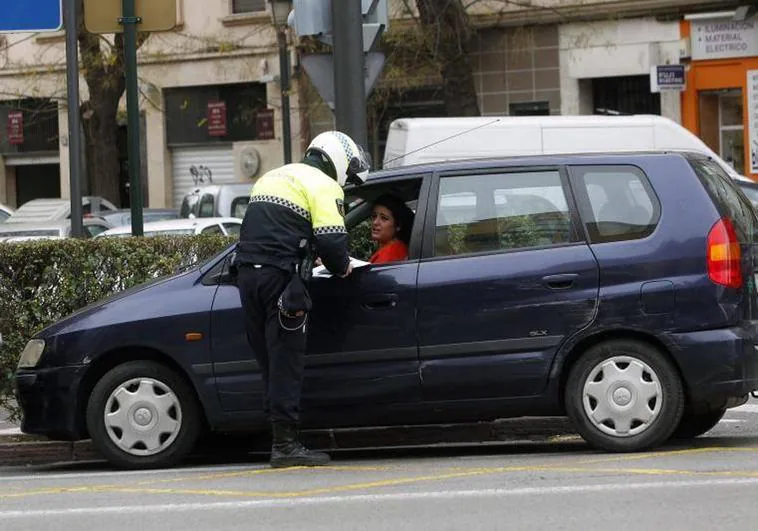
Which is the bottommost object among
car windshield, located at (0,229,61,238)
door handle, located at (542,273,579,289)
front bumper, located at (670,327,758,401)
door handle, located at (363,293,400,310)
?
front bumper, located at (670,327,758,401)

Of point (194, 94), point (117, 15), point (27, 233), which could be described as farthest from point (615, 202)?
point (194, 94)

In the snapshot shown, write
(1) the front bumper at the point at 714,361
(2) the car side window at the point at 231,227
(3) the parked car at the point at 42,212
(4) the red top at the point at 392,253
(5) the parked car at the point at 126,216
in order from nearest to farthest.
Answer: (1) the front bumper at the point at 714,361 < (4) the red top at the point at 392,253 < (2) the car side window at the point at 231,227 < (3) the parked car at the point at 42,212 < (5) the parked car at the point at 126,216

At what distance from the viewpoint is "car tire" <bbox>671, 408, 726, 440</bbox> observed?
9.27 meters

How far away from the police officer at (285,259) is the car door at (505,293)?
580 millimetres

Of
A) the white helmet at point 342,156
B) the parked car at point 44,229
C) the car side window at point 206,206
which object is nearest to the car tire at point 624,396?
the white helmet at point 342,156

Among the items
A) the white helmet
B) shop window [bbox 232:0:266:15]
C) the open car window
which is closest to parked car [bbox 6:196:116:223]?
shop window [bbox 232:0:266:15]

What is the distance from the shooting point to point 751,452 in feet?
28.2

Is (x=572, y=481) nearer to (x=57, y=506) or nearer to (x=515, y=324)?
(x=515, y=324)

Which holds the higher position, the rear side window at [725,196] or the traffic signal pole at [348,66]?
the traffic signal pole at [348,66]

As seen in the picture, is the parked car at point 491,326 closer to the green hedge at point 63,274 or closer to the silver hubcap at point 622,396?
the silver hubcap at point 622,396

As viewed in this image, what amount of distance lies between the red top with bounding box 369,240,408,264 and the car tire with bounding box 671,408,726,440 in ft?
6.15

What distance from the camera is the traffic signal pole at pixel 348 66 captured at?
1153 cm

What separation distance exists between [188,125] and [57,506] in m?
29.0

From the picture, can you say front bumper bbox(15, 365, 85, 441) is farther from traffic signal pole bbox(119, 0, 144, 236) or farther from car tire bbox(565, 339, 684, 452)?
traffic signal pole bbox(119, 0, 144, 236)
